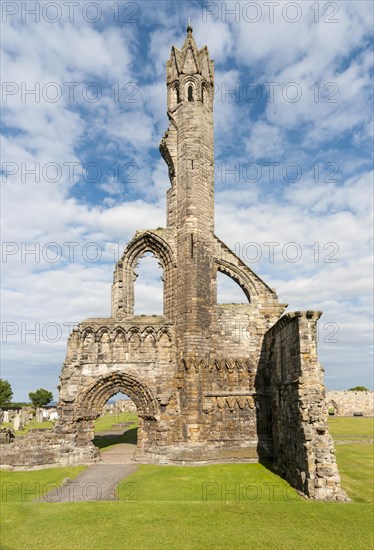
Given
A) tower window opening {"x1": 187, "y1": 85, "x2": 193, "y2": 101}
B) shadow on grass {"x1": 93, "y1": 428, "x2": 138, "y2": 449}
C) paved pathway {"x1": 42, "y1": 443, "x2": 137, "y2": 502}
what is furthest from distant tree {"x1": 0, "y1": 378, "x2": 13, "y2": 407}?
tower window opening {"x1": 187, "y1": 85, "x2": 193, "y2": 101}

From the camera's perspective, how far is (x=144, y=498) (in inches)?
473

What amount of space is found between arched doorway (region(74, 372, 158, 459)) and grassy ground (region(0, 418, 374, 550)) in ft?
11.5

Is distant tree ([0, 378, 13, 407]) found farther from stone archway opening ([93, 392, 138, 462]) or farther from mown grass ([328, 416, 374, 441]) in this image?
mown grass ([328, 416, 374, 441])

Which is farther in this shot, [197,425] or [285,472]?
[197,425]

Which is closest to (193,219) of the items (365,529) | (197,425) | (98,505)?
(197,425)

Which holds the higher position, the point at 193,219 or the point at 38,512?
the point at 193,219

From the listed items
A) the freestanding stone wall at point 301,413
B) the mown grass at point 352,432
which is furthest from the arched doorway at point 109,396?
the mown grass at point 352,432

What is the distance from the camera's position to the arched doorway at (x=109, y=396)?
1769 centimetres

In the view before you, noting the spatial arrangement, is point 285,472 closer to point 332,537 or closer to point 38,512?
point 332,537

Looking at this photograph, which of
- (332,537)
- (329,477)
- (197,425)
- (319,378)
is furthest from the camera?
(197,425)

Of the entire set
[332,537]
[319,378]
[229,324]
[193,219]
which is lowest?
[332,537]

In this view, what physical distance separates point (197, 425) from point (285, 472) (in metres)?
4.27

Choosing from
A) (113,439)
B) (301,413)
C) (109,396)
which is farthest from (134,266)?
(301,413)

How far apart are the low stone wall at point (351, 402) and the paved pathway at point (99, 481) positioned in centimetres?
3242
